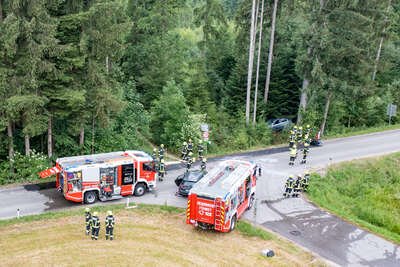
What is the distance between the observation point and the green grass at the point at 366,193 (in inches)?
950

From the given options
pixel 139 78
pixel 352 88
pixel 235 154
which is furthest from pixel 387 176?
pixel 139 78

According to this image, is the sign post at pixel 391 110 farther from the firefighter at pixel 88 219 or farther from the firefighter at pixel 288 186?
the firefighter at pixel 88 219

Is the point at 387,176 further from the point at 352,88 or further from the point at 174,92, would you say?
the point at 174,92

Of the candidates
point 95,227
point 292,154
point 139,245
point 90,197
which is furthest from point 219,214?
point 292,154

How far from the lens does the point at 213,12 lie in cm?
4831

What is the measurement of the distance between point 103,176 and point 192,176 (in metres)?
5.03

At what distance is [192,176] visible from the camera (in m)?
24.8

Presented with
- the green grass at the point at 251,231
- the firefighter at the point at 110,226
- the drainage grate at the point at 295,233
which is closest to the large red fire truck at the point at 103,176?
the firefighter at the point at 110,226

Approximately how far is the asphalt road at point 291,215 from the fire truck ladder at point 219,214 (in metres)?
2.35

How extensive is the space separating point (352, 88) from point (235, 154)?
38.6 feet

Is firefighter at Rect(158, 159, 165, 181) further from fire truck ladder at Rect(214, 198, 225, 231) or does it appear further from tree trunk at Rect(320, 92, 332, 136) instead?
tree trunk at Rect(320, 92, 332, 136)

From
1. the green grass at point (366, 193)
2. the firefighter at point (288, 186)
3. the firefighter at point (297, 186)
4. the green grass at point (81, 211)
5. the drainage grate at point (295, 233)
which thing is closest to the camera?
the drainage grate at point (295, 233)

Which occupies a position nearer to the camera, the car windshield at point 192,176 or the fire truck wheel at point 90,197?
the fire truck wheel at point 90,197

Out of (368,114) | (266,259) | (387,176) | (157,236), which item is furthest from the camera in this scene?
(368,114)
